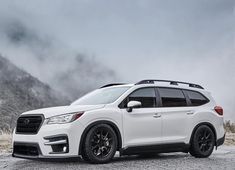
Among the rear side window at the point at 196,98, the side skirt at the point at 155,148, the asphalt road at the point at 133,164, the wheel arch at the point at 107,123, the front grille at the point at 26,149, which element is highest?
the rear side window at the point at 196,98

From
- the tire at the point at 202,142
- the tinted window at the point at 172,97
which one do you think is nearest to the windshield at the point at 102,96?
the tinted window at the point at 172,97

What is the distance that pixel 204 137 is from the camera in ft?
36.0

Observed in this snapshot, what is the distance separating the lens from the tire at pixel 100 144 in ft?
29.2

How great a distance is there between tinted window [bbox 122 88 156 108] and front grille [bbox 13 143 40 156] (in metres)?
2.08

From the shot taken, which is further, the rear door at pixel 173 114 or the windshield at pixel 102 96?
the rear door at pixel 173 114

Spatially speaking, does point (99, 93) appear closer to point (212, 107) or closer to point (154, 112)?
point (154, 112)

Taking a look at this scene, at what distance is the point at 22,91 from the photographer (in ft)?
354

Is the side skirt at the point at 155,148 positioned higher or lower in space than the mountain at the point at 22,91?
lower

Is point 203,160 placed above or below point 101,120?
below

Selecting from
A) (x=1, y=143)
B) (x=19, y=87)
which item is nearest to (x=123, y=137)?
(x=1, y=143)

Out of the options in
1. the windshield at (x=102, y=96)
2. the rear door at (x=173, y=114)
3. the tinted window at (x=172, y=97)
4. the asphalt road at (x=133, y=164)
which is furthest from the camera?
the tinted window at (x=172, y=97)

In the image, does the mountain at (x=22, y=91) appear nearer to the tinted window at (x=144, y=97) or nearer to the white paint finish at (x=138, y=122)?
the white paint finish at (x=138, y=122)

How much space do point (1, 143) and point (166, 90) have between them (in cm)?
632

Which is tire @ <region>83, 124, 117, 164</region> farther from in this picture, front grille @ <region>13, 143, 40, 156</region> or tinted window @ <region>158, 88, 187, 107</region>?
tinted window @ <region>158, 88, 187, 107</region>
